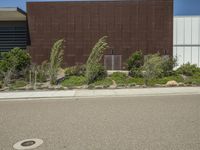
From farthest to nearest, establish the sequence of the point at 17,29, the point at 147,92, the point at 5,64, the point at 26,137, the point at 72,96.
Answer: the point at 17,29 → the point at 5,64 → the point at 147,92 → the point at 72,96 → the point at 26,137

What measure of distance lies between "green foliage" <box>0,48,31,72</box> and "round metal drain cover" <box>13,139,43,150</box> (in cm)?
1558

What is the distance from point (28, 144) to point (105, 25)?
2741 cm

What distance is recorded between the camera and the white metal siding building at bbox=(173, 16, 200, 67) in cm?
3212

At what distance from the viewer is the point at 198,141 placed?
5.44 meters

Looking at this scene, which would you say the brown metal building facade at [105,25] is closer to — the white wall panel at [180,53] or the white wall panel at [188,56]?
the white wall panel at [180,53]

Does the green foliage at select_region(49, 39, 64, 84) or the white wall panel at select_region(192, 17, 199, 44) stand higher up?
the white wall panel at select_region(192, 17, 199, 44)

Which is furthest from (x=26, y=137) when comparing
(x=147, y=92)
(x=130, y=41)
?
(x=130, y=41)

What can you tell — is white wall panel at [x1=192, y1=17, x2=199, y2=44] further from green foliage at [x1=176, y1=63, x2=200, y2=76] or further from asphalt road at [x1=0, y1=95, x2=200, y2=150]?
asphalt road at [x1=0, y1=95, x2=200, y2=150]

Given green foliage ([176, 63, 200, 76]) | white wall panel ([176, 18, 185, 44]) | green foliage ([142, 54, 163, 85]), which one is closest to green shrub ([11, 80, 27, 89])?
green foliage ([142, 54, 163, 85])

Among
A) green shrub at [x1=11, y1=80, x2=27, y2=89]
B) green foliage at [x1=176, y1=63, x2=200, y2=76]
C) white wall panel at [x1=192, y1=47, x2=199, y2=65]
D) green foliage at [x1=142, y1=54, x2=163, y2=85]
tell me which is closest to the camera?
green shrub at [x1=11, y1=80, x2=27, y2=89]

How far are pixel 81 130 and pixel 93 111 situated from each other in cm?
244

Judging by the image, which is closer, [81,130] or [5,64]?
[81,130]

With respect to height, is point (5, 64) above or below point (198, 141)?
above

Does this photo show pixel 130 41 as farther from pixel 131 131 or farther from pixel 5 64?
pixel 131 131
